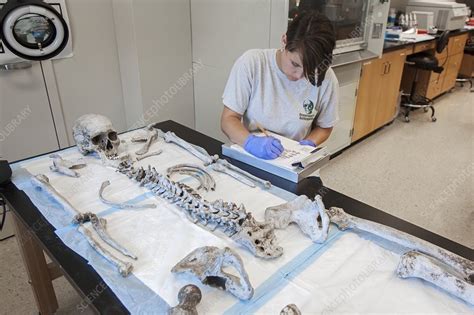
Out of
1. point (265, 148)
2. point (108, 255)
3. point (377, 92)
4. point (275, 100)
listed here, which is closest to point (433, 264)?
point (265, 148)

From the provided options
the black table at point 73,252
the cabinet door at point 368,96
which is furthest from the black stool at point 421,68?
the black table at point 73,252

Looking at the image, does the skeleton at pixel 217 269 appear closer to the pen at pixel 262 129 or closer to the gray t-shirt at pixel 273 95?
the pen at pixel 262 129

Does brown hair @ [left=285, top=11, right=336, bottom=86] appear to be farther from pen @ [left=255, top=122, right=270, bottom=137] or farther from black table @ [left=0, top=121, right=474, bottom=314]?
black table @ [left=0, top=121, right=474, bottom=314]

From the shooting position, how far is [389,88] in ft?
11.9

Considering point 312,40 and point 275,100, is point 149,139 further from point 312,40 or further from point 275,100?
point 312,40

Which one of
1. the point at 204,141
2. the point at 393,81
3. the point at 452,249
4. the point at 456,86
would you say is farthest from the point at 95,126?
the point at 456,86

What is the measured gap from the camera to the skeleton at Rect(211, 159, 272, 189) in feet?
4.00

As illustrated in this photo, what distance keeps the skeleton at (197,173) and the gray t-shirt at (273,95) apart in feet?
1.40

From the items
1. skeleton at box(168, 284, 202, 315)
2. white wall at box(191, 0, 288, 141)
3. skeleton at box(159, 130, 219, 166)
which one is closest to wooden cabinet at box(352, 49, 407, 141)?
white wall at box(191, 0, 288, 141)

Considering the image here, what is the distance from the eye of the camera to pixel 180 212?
109cm

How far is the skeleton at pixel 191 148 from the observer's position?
137 centimetres

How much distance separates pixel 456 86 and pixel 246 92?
5.20 m

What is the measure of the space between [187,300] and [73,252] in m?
0.37

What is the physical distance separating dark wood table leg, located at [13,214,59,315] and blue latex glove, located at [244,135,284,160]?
2.97 ft
